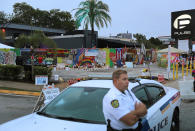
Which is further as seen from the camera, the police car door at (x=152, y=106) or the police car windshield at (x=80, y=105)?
the police car door at (x=152, y=106)

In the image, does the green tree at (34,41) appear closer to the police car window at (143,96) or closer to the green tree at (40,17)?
the police car window at (143,96)

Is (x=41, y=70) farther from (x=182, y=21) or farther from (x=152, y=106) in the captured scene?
(x=182, y=21)

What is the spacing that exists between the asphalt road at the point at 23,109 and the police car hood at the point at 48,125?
3.26 metres

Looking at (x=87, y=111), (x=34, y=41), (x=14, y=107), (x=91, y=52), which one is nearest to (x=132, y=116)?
(x=87, y=111)

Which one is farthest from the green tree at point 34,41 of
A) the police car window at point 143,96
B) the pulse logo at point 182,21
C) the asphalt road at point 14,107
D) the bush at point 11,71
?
the police car window at point 143,96

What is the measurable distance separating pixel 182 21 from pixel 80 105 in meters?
32.1

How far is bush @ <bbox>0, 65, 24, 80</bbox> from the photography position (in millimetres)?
15703

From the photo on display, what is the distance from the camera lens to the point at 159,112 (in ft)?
13.4

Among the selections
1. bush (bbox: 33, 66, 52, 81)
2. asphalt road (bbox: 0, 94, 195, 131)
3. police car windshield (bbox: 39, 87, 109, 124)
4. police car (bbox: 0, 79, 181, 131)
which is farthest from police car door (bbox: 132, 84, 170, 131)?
bush (bbox: 33, 66, 52, 81)

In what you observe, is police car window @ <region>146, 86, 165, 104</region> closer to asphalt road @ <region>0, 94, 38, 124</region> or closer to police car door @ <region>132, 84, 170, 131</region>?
police car door @ <region>132, 84, 170, 131</region>

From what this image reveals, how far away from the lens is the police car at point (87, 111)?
3.35m

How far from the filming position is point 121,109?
258 cm

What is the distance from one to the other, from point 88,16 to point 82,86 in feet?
120

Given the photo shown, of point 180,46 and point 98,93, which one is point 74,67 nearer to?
point 180,46
